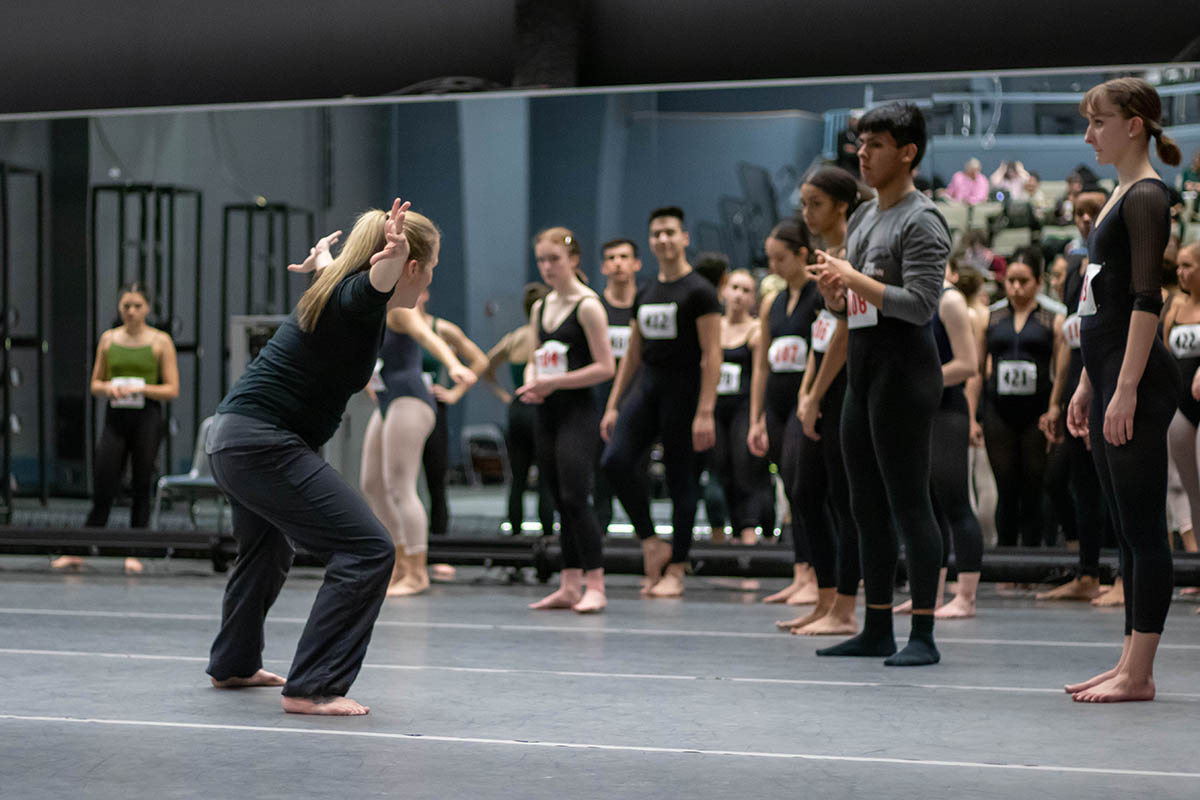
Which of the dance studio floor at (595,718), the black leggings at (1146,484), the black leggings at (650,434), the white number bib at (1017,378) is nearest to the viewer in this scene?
the dance studio floor at (595,718)

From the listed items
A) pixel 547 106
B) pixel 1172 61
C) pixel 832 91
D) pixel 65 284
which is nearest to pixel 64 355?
pixel 65 284

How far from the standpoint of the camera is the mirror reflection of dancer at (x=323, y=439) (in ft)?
10.1

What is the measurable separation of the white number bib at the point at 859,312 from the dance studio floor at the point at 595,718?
34.4 inches

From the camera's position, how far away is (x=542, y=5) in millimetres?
8750

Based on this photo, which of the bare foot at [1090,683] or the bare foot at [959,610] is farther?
the bare foot at [959,610]

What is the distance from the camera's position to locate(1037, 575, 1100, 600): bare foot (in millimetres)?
5859

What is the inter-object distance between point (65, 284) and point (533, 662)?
19.6 ft

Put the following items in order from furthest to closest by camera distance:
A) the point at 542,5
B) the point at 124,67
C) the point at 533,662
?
1. the point at 124,67
2. the point at 542,5
3. the point at 533,662

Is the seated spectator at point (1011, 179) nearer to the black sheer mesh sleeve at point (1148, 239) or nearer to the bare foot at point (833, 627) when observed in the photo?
the bare foot at point (833, 627)

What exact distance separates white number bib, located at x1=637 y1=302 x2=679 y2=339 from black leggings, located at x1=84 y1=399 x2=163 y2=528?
2680 millimetres

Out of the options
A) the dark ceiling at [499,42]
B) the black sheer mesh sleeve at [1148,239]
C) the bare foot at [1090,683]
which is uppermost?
the dark ceiling at [499,42]

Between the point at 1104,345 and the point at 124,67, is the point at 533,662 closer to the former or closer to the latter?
the point at 1104,345

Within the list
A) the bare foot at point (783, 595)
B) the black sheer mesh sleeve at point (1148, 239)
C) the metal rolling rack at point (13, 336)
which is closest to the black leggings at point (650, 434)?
the bare foot at point (783, 595)

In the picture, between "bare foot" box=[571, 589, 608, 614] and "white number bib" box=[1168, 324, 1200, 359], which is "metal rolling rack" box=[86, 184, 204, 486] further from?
"white number bib" box=[1168, 324, 1200, 359]
